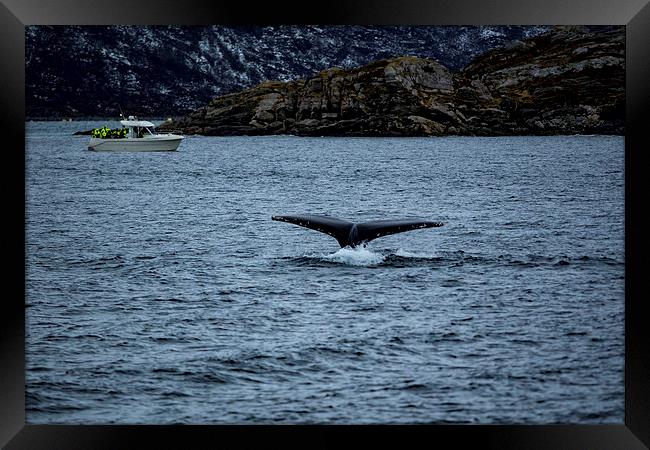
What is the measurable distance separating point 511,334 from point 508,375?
5.05m

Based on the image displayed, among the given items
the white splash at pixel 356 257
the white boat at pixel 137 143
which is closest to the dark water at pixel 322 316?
the white splash at pixel 356 257

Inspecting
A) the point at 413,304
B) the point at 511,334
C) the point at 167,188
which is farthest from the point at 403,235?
the point at 167,188

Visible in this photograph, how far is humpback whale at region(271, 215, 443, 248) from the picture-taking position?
32.7 metres

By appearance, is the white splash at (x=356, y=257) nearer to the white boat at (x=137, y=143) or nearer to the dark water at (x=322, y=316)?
the dark water at (x=322, y=316)

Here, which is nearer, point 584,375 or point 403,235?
point 584,375

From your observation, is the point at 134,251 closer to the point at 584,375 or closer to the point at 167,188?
the point at 584,375

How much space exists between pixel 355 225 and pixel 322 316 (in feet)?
13.5

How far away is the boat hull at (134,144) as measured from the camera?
165 metres

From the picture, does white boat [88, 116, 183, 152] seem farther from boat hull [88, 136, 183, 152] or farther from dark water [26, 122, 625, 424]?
dark water [26, 122, 625, 424]

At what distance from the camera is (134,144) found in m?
168

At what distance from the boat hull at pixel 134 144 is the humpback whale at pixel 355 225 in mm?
130613

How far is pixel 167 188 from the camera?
333 feet
